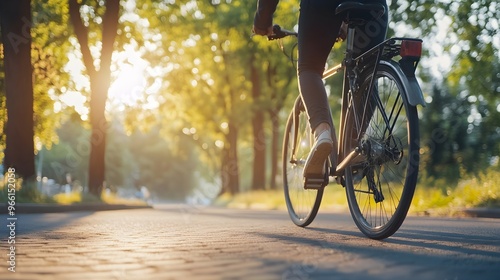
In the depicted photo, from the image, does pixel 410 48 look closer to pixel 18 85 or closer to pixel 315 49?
pixel 315 49

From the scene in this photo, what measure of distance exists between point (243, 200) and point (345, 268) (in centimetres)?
2616

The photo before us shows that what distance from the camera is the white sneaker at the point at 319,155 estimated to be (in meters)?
4.92

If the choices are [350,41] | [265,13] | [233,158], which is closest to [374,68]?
[350,41]

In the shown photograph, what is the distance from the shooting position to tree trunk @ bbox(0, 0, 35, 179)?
12617mm

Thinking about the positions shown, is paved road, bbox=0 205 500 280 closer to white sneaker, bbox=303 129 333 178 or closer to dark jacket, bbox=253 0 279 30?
white sneaker, bbox=303 129 333 178

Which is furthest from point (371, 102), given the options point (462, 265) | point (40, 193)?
point (40, 193)

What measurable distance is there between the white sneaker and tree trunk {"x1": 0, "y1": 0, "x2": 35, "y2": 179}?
9.05 m

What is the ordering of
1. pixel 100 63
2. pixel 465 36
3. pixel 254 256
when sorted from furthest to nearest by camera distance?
pixel 465 36 → pixel 100 63 → pixel 254 256

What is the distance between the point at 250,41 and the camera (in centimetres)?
2919

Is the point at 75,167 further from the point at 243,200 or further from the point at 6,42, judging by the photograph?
the point at 6,42

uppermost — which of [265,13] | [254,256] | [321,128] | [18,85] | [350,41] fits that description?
[18,85]

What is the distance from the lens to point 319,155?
5.04m

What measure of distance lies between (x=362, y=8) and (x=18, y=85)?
31.4ft

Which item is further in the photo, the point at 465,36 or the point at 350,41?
the point at 465,36
